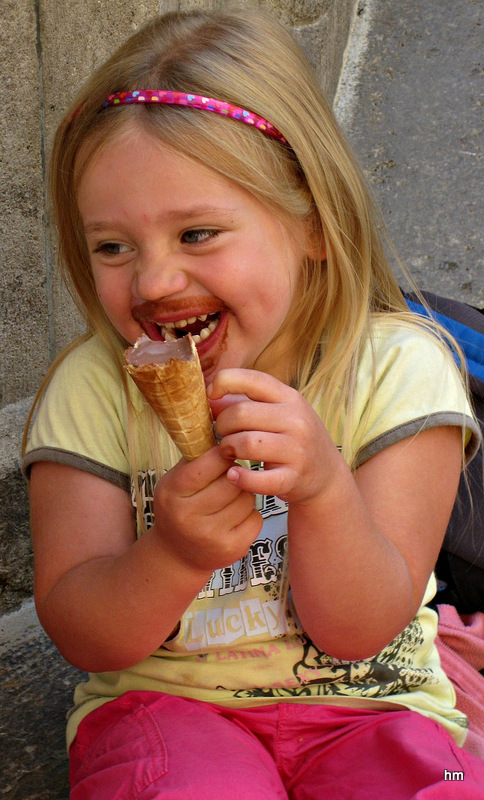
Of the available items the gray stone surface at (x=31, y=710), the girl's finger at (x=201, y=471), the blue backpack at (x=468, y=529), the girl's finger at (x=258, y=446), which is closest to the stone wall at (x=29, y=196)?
the gray stone surface at (x=31, y=710)

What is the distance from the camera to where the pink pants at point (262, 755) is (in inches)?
56.7

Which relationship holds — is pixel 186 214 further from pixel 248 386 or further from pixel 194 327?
pixel 248 386

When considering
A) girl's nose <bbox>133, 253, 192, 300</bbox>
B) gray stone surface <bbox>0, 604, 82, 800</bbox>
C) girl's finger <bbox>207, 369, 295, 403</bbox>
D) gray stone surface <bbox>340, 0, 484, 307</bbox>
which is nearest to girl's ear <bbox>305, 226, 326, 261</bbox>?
girl's nose <bbox>133, 253, 192, 300</bbox>

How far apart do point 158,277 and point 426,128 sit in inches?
115

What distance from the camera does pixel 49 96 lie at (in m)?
2.27

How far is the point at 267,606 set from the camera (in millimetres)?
1673

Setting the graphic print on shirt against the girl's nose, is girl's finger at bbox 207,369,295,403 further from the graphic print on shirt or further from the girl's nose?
the graphic print on shirt

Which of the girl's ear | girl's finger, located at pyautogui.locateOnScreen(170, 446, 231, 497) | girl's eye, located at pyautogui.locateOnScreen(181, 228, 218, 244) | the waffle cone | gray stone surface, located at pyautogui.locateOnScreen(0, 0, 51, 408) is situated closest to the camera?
the waffle cone

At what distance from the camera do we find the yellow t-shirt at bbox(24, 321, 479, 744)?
1.67 meters

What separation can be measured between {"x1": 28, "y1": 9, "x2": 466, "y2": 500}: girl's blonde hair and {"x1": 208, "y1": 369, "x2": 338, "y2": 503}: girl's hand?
1.41ft

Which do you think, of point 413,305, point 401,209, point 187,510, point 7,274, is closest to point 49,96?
point 7,274

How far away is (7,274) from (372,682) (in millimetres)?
1350

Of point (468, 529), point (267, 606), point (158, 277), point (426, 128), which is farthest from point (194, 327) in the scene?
point (426, 128)

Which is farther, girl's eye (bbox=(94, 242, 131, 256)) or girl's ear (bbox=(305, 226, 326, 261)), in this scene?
girl's ear (bbox=(305, 226, 326, 261))
